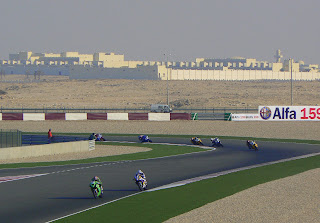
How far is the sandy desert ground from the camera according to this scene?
74.7 feet

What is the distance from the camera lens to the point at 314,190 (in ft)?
91.3

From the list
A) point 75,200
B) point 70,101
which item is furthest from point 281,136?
point 70,101

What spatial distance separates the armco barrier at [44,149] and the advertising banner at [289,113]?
31.1m

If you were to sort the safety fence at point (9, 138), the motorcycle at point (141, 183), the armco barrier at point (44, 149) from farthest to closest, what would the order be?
the safety fence at point (9, 138)
the armco barrier at point (44, 149)
the motorcycle at point (141, 183)

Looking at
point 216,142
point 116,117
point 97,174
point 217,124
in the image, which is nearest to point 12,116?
point 116,117

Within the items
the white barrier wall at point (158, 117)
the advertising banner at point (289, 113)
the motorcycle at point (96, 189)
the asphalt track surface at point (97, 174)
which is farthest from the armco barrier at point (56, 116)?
the motorcycle at point (96, 189)

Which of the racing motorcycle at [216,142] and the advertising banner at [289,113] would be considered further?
the advertising banner at [289,113]

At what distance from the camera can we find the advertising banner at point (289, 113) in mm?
74688

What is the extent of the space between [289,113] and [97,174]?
4408 cm

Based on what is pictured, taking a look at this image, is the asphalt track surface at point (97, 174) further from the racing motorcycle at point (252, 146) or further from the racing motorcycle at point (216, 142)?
the racing motorcycle at point (216, 142)

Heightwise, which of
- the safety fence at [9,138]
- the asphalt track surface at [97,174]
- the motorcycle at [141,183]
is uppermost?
the safety fence at [9,138]

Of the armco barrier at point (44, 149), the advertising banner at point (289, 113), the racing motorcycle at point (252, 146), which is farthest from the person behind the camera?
the advertising banner at point (289, 113)

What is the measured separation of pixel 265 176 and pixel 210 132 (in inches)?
1398

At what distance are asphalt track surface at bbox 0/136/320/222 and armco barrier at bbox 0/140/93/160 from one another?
256 inches
